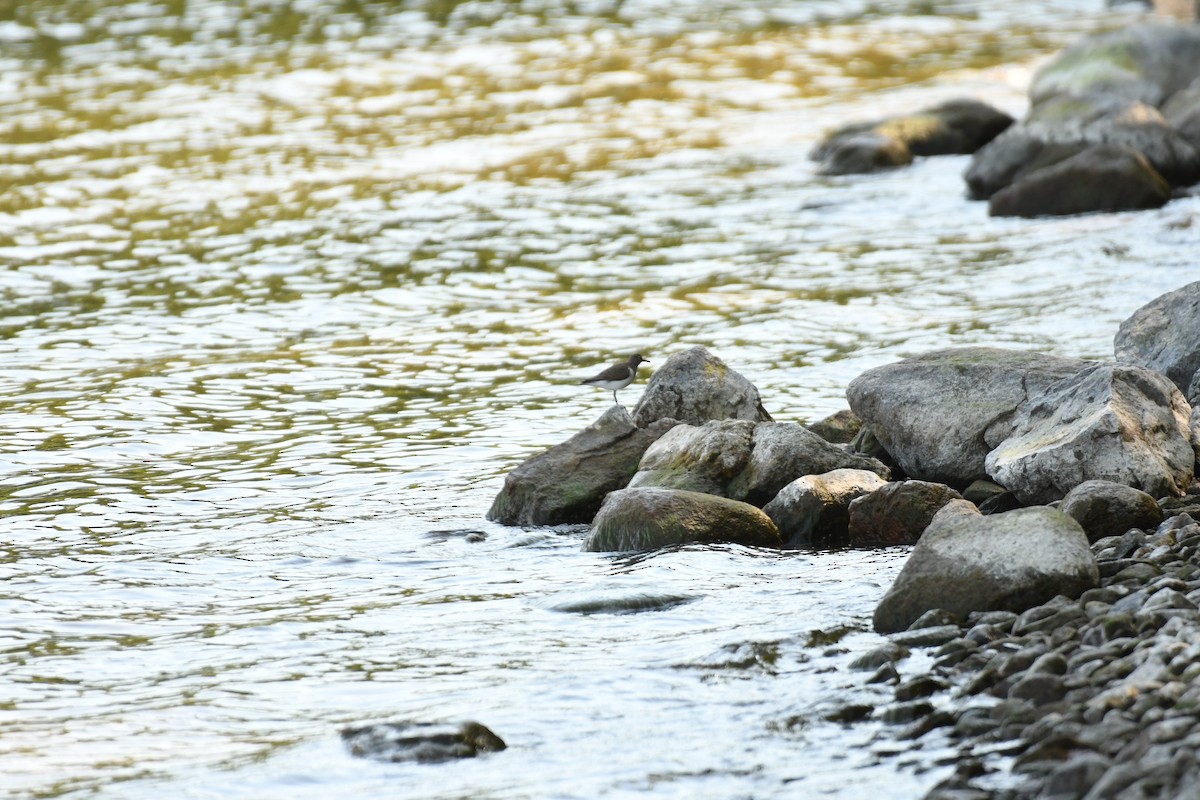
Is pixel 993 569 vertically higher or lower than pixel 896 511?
higher

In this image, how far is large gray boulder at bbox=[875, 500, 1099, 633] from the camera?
32.6 feet

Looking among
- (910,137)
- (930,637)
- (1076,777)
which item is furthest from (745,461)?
(910,137)

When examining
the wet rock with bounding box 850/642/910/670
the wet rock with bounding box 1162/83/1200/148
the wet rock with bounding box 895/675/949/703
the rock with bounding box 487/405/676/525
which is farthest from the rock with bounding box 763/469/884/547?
the wet rock with bounding box 1162/83/1200/148

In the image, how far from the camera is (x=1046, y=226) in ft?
71.9

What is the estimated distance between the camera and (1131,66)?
2741 cm

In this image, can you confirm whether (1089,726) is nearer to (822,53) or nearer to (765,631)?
(765,631)

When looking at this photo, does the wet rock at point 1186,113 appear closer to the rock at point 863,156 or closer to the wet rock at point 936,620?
the rock at point 863,156

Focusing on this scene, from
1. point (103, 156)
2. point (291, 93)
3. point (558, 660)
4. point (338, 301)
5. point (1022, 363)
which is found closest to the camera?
point (558, 660)

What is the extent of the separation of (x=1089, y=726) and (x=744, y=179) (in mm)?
18187

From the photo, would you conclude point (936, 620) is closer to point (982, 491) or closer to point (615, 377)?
point (982, 491)

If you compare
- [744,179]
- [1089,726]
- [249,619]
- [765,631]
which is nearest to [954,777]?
[1089,726]

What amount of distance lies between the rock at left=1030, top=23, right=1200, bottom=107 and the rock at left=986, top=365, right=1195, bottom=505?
50.4ft

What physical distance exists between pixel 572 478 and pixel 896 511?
2.57m

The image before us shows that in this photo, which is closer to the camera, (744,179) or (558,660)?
(558,660)
